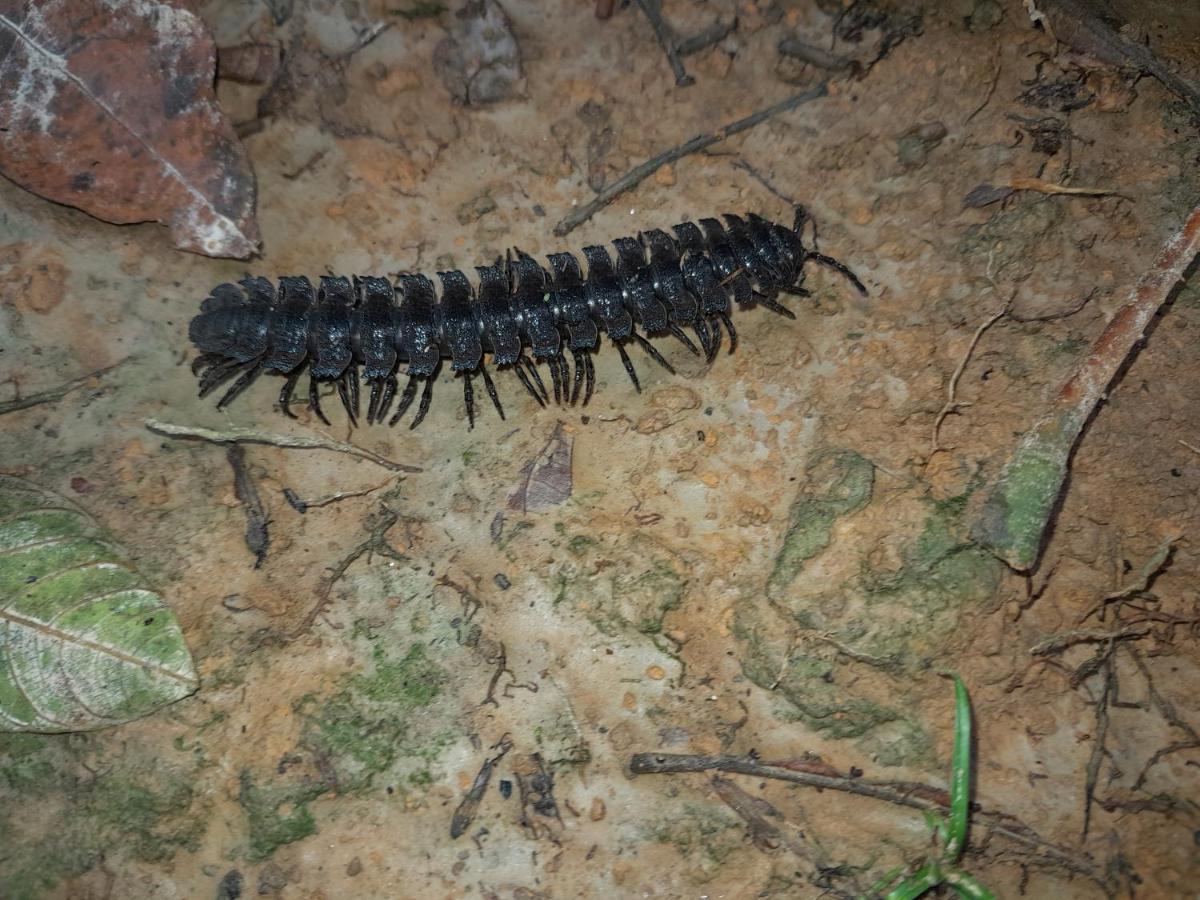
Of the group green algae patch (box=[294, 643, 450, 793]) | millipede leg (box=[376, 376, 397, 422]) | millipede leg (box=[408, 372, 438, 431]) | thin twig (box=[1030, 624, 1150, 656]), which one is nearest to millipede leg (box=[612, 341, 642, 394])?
millipede leg (box=[408, 372, 438, 431])

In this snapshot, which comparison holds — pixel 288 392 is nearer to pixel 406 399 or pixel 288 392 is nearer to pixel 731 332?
pixel 406 399

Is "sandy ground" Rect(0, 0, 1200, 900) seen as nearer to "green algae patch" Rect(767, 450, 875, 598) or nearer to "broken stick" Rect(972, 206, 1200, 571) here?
"green algae patch" Rect(767, 450, 875, 598)

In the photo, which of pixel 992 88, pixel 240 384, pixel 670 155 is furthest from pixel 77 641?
pixel 992 88

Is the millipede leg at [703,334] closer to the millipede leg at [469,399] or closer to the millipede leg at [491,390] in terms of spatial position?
the millipede leg at [491,390]

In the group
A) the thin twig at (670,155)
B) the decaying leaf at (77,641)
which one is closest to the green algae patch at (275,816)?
the decaying leaf at (77,641)

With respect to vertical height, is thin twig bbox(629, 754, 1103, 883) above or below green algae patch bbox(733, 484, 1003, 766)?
below
